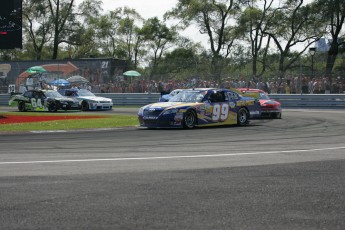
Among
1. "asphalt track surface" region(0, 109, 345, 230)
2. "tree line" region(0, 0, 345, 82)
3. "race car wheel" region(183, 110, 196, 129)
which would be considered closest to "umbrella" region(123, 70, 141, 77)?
"tree line" region(0, 0, 345, 82)

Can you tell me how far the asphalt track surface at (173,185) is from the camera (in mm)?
5676

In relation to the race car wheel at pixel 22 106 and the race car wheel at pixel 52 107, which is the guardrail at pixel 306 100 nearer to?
the race car wheel at pixel 52 107

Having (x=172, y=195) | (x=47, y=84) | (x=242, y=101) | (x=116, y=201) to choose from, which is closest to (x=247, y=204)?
(x=172, y=195)

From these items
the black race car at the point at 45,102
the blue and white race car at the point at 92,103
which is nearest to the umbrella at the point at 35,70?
the black race car at the point at 45,102

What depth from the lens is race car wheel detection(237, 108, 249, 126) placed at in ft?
69.5

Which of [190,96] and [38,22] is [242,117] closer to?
[190,96]

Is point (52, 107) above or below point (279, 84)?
below

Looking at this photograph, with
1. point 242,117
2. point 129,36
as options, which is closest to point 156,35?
point 129,36

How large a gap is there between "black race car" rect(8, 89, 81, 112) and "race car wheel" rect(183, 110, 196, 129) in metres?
15.6

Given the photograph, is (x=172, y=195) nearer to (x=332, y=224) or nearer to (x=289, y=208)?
(x=289, y=208)

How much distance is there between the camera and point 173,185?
7527 mm

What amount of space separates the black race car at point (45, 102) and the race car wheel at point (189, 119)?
15553 mm

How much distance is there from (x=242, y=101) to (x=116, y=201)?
598 inches

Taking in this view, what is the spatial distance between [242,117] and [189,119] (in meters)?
2.58
